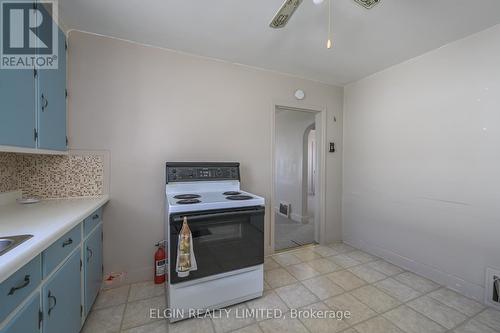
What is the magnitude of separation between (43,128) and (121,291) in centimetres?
155

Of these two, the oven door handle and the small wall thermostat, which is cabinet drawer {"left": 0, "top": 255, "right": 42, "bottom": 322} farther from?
the small wall thermostat

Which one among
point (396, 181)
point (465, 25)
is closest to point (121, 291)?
point (396, 181)

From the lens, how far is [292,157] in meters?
4.49

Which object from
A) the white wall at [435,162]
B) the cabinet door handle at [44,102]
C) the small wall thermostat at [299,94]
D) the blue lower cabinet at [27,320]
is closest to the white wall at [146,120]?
A: the cabinet door handle at [44,102]

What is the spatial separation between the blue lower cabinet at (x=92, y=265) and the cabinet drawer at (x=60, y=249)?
21 cm

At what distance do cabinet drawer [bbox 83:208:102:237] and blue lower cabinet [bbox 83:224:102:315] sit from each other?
54 mm

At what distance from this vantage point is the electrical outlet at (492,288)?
176 centimetres

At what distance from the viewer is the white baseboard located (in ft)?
6.27

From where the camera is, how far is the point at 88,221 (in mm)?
1565

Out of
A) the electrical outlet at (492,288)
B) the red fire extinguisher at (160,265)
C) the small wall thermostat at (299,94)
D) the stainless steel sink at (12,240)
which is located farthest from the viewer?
the small wall thermostat at (299,94)

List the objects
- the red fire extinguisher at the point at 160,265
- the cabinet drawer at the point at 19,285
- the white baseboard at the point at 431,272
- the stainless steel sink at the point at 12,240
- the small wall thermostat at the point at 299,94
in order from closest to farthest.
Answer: the cabinet drawer at the point at 19,285 → the stainless steel sink at the point at 12,240 → the white baseboard at the point at 431,272 → the red fire extinguisher at the point at 160,265 → the small wall thermostat at the point at 299,94

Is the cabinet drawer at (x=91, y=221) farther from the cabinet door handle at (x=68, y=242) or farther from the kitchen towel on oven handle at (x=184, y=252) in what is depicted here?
the kitchen towel on oven handle at (x=184, y=252)

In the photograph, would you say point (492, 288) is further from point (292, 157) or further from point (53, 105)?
point (53, 105)

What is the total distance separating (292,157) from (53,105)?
3762mm
